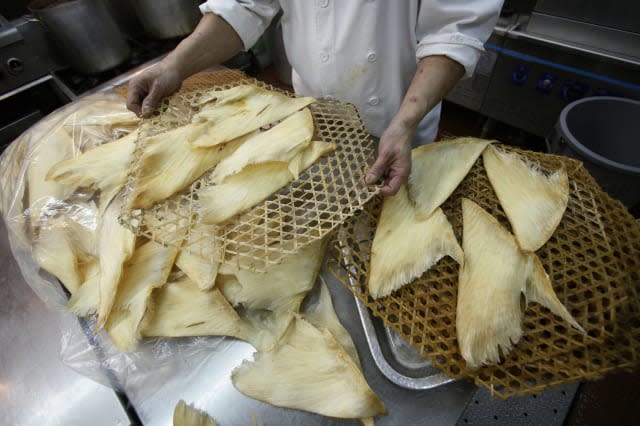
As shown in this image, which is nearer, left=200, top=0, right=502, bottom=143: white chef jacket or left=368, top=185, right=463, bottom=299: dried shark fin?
left=368, top=185, right=463, bottom=299: dried shark fin

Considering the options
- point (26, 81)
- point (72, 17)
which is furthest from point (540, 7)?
point (26, 81)

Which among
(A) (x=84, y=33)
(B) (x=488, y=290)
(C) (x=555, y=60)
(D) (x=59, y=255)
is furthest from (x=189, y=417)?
(C) (x=555, y=60)

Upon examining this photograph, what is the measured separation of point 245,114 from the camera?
1.09 m

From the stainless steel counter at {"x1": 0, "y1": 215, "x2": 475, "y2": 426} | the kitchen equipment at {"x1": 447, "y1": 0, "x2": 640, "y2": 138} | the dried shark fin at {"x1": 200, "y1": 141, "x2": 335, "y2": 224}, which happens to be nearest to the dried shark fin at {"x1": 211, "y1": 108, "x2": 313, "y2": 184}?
the dried shark fin at {"x1": 200, "y1": 141, "x2": 335, "y2": 224}

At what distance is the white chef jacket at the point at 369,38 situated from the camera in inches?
41.9

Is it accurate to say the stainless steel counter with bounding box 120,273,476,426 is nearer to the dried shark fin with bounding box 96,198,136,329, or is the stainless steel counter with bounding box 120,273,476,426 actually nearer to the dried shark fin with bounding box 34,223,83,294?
the dried shark fin with bounding box 96,198,136,329

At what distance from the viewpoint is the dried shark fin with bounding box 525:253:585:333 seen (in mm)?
679

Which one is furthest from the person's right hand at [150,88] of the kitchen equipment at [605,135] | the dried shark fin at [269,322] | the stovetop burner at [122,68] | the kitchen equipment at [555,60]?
the kitchen equipment at [555,60]

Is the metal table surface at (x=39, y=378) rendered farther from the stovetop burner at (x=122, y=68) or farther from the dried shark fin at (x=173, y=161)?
the stovetop burner at (x=122, y=68)

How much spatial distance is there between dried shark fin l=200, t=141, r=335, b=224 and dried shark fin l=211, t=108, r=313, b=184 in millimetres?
16

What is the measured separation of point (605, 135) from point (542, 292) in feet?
6.55

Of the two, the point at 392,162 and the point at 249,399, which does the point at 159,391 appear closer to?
the point at 249,399

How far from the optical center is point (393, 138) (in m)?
0.90

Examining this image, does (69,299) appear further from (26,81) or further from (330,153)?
(26,81)
